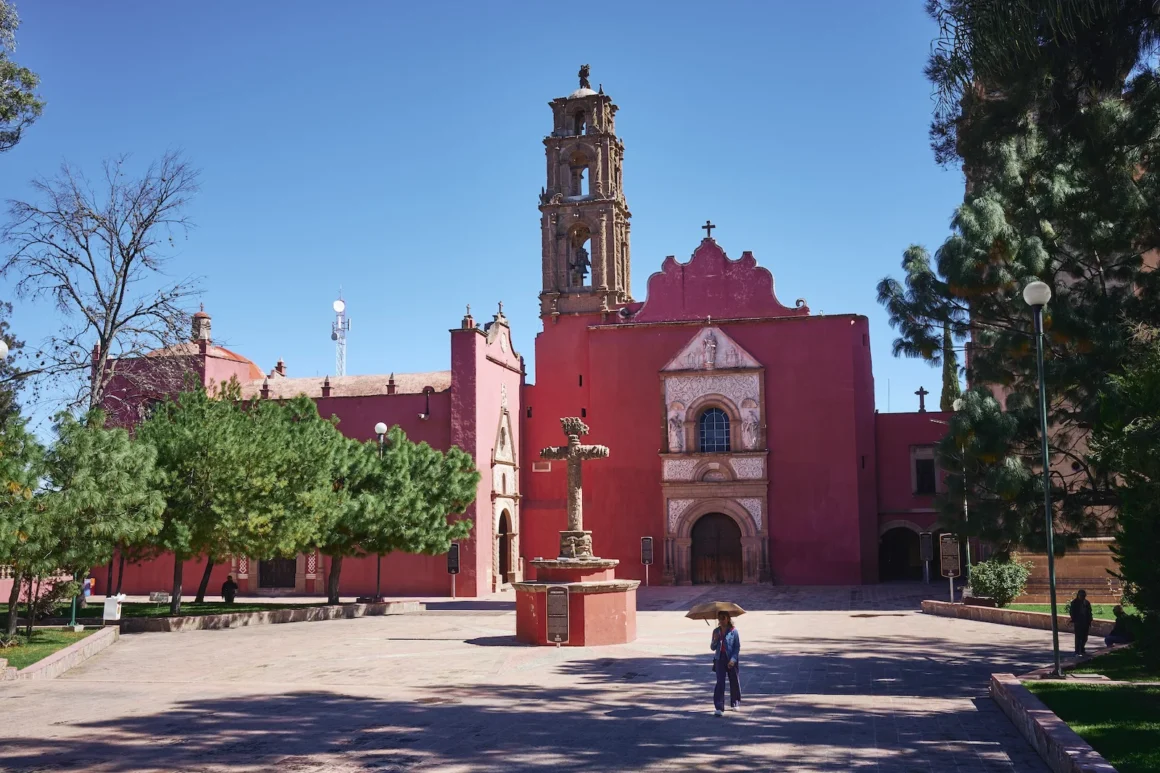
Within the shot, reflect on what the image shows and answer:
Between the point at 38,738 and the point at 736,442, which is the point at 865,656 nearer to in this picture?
the point at 38,738

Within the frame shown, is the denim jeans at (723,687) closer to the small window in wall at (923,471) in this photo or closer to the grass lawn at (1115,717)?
the grass lawn at (1115,717)

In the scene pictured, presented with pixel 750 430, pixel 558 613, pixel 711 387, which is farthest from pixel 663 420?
pixel 558 613

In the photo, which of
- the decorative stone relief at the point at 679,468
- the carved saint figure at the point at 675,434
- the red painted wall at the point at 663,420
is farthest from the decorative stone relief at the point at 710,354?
the decorative stone relief at the point at 679,468

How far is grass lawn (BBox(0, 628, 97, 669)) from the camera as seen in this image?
1550 cm

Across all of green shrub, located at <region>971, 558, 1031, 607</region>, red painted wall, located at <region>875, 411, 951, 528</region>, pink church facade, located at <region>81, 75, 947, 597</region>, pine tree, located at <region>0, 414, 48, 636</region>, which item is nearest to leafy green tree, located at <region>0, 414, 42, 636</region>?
pine tree, located at <region>0, 414, 48, 636</region>

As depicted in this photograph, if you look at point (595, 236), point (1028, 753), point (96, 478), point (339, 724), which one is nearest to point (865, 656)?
point (1028, 753)

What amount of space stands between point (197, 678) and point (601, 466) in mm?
21138

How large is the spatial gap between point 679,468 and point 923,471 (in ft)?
25.2

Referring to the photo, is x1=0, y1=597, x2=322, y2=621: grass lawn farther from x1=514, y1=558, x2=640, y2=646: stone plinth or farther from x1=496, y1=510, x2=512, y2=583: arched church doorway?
x1=514, y1=558, x2=640, y2=646: stone plinth

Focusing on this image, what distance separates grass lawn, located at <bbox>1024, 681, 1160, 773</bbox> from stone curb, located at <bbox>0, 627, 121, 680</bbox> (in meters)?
12.3

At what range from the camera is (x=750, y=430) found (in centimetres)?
3400

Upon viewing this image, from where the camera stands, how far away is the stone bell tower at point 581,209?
121ft

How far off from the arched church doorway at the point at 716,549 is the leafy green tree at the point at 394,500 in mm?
8788

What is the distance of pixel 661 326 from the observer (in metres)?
35.1
